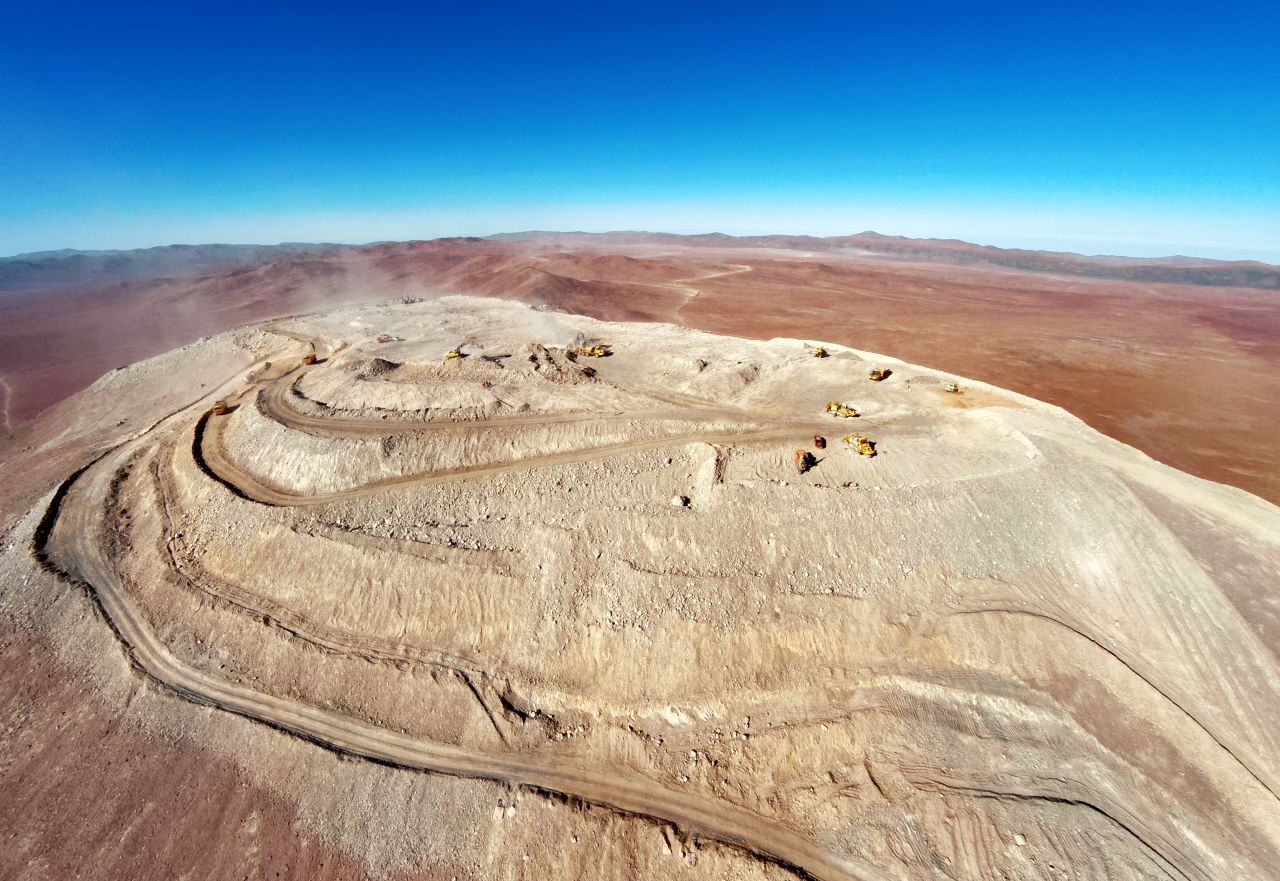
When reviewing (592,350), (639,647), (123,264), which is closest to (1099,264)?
(592,350)

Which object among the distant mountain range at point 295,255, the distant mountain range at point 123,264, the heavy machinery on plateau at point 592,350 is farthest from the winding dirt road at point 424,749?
the distant mountain range at point 123,264

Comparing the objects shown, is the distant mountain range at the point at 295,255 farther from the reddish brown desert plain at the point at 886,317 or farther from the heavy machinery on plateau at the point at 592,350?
the heavy machinery on plateau at the point at 592,350

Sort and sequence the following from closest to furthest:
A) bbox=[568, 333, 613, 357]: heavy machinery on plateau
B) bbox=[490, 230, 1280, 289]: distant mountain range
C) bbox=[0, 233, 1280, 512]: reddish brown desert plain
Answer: bbox=[568, 333, 613, 357]: heavy machinery on plateau, bbox=[0, 233, 1280, 512]: reddish brown desert plain, bbox=[490, 230, 1280, 289]: distant mountain range

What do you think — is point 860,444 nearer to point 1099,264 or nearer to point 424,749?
point 424,749

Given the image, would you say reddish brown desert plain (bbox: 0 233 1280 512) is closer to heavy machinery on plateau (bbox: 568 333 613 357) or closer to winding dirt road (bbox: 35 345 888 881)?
winding dirt road (bbox: 35 345 888 881)

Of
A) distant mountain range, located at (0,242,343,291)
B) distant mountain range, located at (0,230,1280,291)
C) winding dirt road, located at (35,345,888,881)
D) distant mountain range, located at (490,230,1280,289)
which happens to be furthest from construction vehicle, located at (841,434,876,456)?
distant mountain range, located at (490,230,1280,289)
